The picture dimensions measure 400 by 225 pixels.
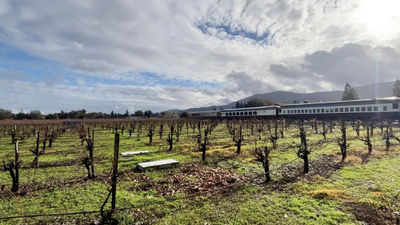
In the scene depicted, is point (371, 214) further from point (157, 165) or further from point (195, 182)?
point (157, 165)

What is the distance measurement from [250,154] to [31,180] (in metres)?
11.7

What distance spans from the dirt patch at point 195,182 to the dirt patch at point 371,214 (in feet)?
12.0

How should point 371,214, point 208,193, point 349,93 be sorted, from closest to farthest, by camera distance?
point 371,214 < point 208,193 < point 349,93

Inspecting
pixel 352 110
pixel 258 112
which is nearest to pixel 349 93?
pixel 258 112

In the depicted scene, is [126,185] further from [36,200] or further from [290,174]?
[290,174]

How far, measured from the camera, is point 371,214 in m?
5.45

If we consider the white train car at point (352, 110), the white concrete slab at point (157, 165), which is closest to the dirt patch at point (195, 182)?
the white concrete slab at point (157, 165)

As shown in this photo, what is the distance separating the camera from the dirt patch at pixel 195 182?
7.36 m

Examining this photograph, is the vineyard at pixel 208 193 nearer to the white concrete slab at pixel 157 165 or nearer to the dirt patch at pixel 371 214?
the dirt patch at pixel 371 214

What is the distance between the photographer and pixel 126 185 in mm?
7957

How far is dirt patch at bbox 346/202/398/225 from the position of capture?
516cm

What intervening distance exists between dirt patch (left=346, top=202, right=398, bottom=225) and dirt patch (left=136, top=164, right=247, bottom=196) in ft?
12.0

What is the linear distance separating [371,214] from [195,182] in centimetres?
559

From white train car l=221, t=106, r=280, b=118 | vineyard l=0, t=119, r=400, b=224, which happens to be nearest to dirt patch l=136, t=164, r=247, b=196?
vineyard l=0, t=119, r=400, b=224
